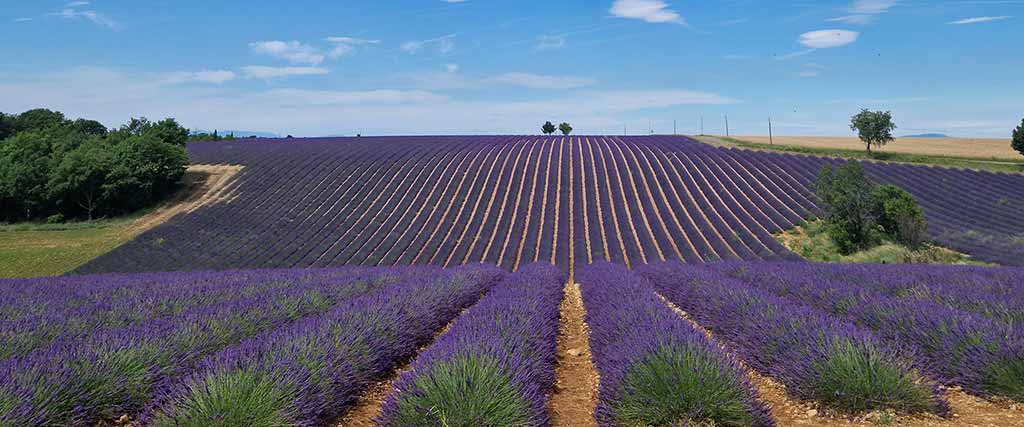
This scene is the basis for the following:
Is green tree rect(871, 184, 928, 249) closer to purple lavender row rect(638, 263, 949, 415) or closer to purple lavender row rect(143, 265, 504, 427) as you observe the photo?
purple lavender row rect(638, 263, 949, 415)

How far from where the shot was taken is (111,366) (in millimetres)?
4863

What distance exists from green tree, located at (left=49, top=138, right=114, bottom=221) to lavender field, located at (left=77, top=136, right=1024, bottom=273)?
605 cm

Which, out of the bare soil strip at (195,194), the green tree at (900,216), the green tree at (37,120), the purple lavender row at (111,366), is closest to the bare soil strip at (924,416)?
the purple lavender row at (111,366)

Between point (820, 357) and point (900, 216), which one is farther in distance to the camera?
point (900, 216)

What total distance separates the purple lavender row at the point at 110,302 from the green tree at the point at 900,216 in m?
19.3

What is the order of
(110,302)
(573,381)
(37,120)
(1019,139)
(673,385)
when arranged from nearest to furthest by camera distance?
(673,385) < (573,381) < (110,302) < (1019,139) < (37,120)

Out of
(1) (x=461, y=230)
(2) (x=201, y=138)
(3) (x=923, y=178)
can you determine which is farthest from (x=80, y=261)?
(2) (x=201, y=138)

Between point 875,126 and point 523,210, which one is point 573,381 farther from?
point 875,126

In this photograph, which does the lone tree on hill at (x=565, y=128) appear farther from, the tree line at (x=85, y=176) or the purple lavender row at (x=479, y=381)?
the purple lavender row at (x=479, y=381)

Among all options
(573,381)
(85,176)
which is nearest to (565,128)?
(85,176)

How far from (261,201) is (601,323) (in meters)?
27.2

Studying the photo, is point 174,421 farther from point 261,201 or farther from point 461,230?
point 261,201

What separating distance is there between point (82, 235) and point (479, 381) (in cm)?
3092

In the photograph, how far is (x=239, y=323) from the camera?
6.89 meters
